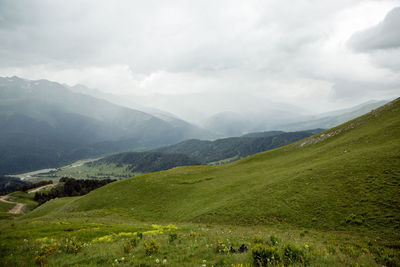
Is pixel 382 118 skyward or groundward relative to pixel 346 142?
skyward

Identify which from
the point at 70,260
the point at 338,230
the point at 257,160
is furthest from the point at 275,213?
the point at 257,160

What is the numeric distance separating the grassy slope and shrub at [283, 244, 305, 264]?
15164mm

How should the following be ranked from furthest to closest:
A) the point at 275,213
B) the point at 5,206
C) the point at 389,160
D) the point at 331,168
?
the point at 5,206 → the point at 331,168 → the point at 389,160 → the point at 275,213

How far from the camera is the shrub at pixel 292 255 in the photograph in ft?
28.3

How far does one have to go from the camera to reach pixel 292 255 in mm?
8992

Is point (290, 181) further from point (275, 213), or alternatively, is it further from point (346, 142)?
point (346, 142)

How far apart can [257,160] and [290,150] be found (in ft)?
36.8

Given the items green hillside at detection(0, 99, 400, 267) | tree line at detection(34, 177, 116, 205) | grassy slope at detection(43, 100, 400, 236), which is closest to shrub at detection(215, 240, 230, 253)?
green hillside at detection(0, 99, 400, 267)

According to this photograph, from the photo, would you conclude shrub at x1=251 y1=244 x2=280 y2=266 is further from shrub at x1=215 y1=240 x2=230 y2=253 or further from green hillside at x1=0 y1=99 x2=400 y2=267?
shrub at x1=215 y1=240 x2=230 y2=253

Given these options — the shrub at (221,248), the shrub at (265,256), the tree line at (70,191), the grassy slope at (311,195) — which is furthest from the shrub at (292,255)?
the tree line at (70,191)

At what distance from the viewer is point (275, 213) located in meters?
24.9

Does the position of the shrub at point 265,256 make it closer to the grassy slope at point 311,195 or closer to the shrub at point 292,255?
the shrub at point 292,255

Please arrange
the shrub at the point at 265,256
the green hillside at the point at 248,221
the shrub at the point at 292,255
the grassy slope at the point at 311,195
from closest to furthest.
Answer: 1. the shrub at the point at 265,256
2. the shrub at the point at 292,255
3. the green hillside at the point at 248,221
4. the grassy slope at the point at 311,195

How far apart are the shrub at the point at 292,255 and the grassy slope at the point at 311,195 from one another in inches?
597
